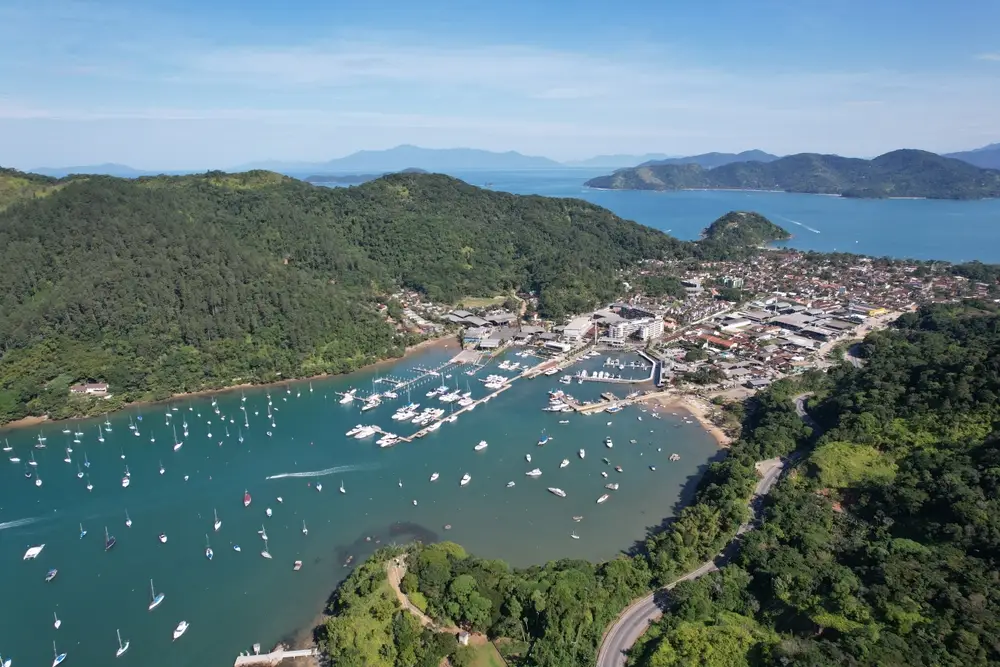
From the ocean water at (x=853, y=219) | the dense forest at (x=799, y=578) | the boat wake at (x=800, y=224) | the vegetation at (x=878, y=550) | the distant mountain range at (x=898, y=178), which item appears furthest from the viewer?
the distant mountain range at (x=898, y=178)

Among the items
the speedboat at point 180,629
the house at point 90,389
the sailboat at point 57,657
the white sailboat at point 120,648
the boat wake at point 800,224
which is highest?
the boat wake at point 800,224

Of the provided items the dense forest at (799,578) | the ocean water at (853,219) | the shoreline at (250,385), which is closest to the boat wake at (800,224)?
the ocean water at (853,219)

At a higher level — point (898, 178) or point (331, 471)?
point (898, 178)

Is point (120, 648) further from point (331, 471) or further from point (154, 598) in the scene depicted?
point (331, 471)

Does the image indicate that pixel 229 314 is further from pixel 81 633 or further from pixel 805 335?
pixel 805 335

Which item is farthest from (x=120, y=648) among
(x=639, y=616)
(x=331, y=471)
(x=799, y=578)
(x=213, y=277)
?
(x=213, y=277)

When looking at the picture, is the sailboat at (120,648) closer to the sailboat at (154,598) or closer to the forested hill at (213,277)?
the sailboat at (154,598)
